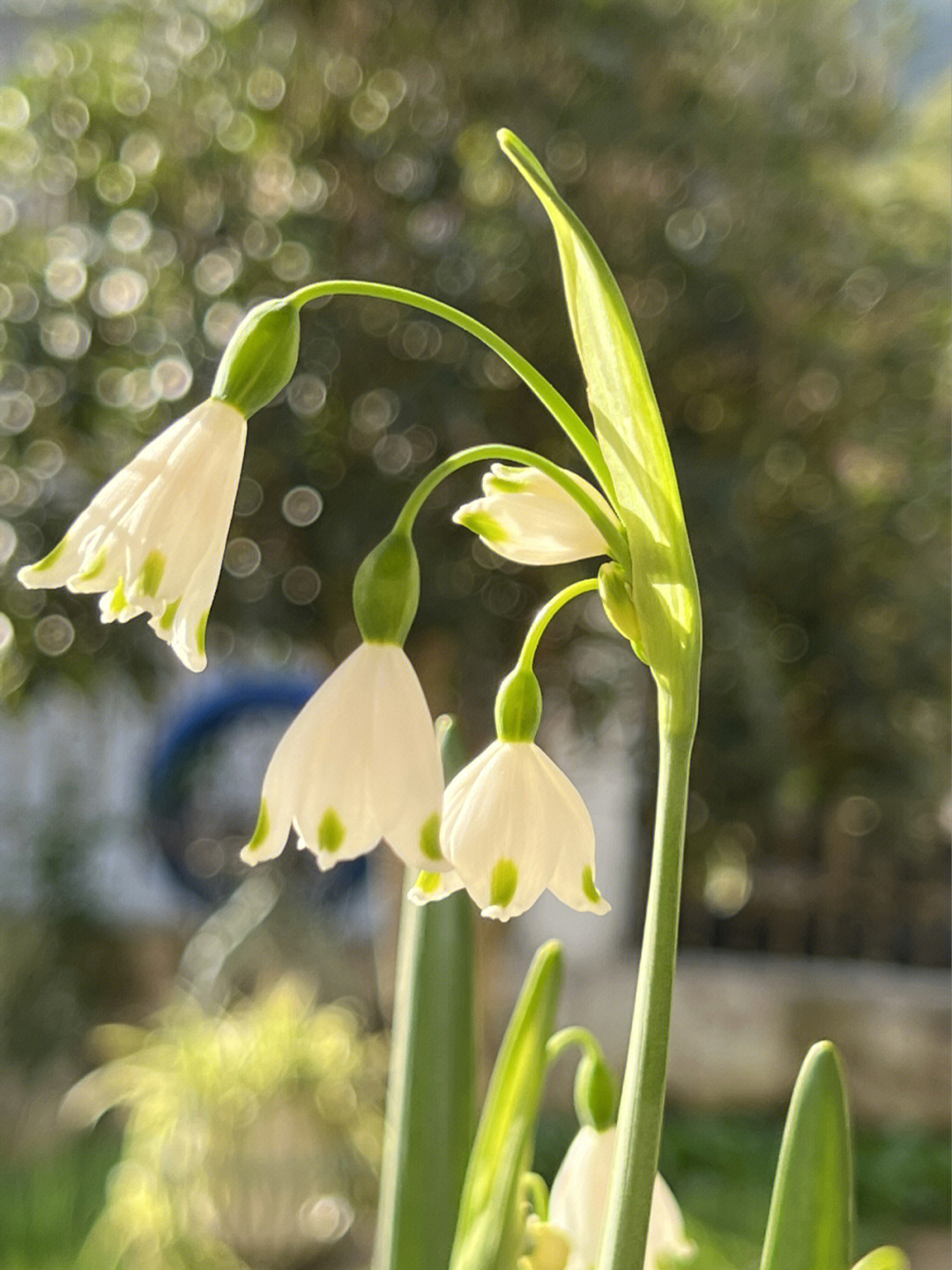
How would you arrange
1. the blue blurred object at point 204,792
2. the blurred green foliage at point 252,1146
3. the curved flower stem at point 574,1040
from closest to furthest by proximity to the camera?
the curved flower stem at point 574,1040 → the blurred green foliage at point 252,1146 → the blue blurred object at point 204,792

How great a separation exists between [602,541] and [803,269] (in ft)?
5.63

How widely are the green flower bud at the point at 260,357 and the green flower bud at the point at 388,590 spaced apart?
0.05 metres

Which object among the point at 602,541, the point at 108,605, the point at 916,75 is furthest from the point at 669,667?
the point at 916,75

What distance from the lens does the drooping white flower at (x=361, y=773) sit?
357 mm

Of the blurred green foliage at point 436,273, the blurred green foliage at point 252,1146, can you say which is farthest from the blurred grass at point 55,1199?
the blurred green foliage at point 436,273

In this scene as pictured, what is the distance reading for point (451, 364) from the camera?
6.01 feet

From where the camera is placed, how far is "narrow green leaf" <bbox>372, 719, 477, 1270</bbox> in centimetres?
49

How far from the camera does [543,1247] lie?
1.45 feet

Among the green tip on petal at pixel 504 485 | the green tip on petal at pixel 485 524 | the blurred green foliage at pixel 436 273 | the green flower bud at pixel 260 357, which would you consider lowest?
the green tip on petal at pixel 485 524

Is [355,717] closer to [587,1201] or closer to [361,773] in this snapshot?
[361,773]

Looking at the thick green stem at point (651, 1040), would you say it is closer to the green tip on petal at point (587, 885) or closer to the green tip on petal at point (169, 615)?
the green tip on petal at point (587, 885)

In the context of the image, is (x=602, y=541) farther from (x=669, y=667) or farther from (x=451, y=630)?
(x=451, y=630)

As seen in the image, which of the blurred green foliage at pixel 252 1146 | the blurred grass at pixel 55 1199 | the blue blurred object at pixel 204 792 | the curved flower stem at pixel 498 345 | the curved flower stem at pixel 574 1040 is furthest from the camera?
the blue blurred object at pixel 204 792

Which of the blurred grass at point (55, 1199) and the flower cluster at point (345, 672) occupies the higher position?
the flower cluster at point (345, 672)
